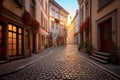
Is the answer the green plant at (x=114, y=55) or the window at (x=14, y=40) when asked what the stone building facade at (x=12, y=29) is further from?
the green plant at (x=114, y=55)

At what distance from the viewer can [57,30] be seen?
48062 mm

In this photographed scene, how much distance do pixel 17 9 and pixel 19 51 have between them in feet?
10.9

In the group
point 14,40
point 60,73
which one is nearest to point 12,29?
point 14,40

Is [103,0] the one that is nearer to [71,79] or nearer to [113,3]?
[113,3]

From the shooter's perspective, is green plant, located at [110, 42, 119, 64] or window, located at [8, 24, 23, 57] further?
window, located at [8, 24, 23, 57]

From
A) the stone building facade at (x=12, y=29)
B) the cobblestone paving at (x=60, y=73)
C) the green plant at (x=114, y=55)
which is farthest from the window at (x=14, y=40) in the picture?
the green plant at (x=114, y=55)

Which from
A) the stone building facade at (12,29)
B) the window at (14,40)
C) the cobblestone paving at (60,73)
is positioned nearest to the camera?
the cobblestone paving at (60,73)

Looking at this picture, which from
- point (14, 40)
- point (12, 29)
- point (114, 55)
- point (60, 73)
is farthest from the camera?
point (14, 40)

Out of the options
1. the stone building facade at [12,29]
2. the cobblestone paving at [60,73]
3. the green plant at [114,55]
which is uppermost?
the stone building facade at [12,29]

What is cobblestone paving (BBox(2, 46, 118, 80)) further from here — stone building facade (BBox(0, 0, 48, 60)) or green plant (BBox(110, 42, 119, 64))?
stone building facade (BBox(0, 0, 48, 60))

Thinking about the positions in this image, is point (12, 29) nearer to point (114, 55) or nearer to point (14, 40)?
point (14, 40)

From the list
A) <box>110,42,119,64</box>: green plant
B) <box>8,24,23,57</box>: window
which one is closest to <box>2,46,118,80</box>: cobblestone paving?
<box>110,42,119,64</box>: green plant

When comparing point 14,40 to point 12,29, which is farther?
point 14,40

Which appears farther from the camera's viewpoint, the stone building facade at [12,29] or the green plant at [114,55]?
the stone building facade at [12,29]
